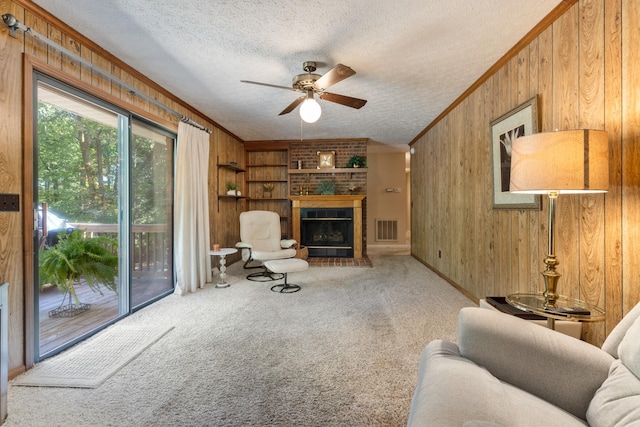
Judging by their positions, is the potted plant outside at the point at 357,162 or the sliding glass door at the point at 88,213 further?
the potted plant outside at the point at 357,162

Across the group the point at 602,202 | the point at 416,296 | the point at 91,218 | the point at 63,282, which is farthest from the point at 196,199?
the point at 602,202

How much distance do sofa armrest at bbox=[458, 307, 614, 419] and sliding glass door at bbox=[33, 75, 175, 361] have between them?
263cm

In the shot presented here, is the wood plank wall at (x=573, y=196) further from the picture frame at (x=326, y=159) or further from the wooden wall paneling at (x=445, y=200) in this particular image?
the picture frame at (x=326, y=159)

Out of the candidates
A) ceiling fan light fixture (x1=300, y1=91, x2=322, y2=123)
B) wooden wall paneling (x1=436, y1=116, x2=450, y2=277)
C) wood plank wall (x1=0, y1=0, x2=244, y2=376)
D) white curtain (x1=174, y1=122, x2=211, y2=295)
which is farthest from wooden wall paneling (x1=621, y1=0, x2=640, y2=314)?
white curtain (x1=174, y1=122, x2=211, y2=295)

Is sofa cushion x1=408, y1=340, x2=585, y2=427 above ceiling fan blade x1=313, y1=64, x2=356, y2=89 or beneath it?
beneath

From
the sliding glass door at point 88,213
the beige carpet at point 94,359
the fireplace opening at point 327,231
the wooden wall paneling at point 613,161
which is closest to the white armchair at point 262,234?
the fireplace opening at point 327,231

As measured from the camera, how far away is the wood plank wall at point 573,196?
1493 mm

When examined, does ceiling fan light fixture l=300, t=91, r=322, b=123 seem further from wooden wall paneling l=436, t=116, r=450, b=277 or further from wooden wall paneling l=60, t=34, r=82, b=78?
wooden wall paneling l=436, t=116, r=450, b=277

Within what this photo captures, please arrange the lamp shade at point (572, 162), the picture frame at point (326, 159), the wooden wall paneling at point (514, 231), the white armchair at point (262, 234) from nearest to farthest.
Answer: the lamp shade at point (572, 162) → the wooden wall paneling at point (514, 231) → the white armchair at point (262, 234) → the picture frame at point (326, 159)

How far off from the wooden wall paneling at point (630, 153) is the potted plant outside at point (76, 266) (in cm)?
352

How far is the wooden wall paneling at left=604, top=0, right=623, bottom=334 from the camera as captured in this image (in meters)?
1.53

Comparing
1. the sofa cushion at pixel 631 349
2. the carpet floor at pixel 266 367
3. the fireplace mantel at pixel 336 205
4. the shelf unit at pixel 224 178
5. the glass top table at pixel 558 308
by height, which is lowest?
the carpet floor at pixel 266 367

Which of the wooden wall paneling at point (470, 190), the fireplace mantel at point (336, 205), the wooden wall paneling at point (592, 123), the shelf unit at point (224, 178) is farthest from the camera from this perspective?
the fireplace mantel at point (336, 205)

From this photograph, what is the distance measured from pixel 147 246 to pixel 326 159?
3707mm
